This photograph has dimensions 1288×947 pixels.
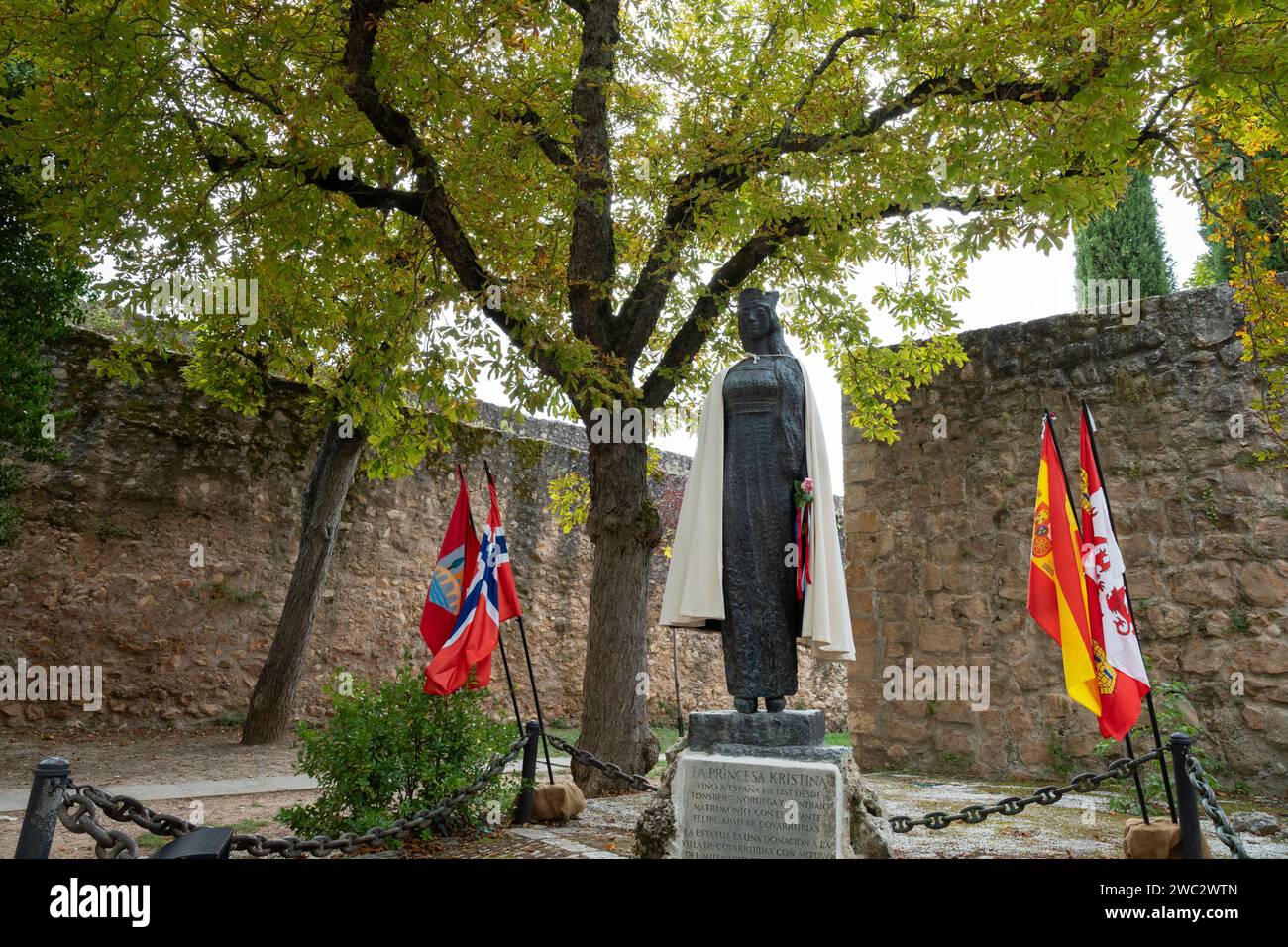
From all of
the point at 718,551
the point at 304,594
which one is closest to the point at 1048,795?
the point at 718,551

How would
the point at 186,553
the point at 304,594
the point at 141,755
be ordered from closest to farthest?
1. the point at 141,755
2. the point at 304,594
3. the point at 186,553

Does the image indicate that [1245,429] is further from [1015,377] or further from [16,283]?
[16,283]

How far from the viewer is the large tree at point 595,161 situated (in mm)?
5824

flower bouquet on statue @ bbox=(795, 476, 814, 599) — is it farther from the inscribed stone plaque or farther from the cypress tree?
the cypress tree

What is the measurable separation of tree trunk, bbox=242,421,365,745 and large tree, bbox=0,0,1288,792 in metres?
1.44

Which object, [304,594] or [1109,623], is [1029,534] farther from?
[304,594]

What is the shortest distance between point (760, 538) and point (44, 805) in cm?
315

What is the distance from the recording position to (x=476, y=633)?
602cm

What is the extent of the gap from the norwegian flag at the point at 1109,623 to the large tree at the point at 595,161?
195cm

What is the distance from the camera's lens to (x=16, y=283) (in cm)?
701

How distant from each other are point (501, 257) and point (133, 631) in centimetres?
596

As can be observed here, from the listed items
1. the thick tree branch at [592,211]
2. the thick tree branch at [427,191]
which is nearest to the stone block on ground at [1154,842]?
the thick tree branch at [427,191]

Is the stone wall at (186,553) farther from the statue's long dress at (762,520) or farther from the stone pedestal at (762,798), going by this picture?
the statue's long dress at (762,520)
